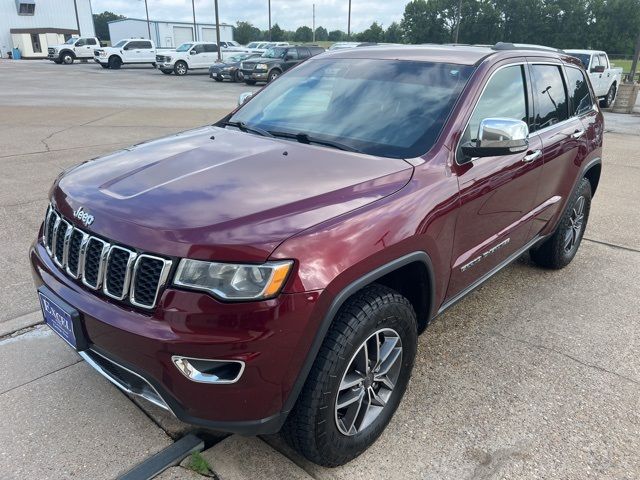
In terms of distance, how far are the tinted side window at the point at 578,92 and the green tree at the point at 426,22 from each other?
6829 cm

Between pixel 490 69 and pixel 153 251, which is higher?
pixel 490 69

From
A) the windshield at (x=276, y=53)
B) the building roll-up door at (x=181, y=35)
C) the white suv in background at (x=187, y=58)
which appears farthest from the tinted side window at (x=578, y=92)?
the building roll-up door at (x=181, y=35)

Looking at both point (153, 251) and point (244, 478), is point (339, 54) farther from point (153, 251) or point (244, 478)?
point (244, 478)

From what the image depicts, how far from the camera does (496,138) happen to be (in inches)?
106

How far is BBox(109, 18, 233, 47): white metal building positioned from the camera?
67.1 metres

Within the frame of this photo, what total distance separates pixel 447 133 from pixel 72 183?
1893mm

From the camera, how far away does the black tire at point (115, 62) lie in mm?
34656

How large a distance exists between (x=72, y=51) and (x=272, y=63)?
2550 centimetres

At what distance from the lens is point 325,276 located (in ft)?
6.46

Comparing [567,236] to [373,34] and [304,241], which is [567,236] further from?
[373,34]

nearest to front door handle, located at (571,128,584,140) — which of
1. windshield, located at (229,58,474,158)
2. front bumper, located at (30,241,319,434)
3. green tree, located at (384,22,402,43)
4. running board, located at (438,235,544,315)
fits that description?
running board, located at (438,235,544,315)

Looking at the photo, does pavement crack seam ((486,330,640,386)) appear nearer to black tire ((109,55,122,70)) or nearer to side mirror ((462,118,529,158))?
side mirror ((462,118,529,158))

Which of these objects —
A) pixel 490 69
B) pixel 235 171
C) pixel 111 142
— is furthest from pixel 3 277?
pixel 111 142

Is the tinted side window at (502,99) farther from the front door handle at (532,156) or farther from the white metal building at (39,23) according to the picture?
the white metal building at (39,23)
